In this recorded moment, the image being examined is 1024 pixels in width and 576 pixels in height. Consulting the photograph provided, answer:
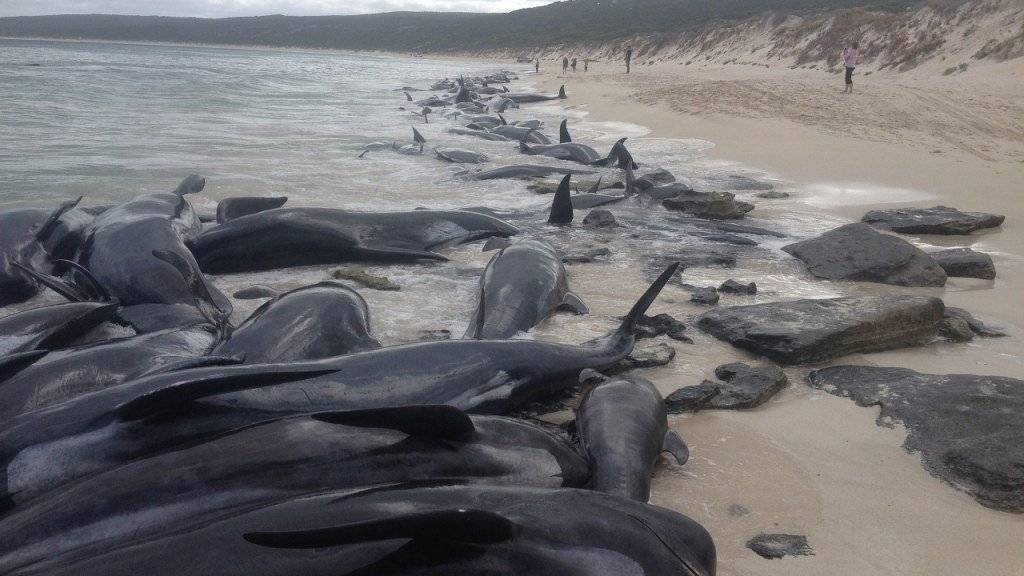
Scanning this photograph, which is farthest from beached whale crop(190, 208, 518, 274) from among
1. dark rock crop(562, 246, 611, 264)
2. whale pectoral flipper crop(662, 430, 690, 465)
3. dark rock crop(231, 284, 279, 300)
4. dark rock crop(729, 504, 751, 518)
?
dark rock crop(729, 504, 751, 518)

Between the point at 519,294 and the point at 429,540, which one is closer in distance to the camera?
the point at 429,540

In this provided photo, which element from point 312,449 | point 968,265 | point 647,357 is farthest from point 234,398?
point 968,265

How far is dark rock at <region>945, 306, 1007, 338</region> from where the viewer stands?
14.2ft

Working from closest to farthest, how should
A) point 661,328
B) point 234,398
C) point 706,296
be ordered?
point 234,398 < point 661,328 < point 706,296

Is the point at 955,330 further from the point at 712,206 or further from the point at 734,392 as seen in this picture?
the point at 712,206

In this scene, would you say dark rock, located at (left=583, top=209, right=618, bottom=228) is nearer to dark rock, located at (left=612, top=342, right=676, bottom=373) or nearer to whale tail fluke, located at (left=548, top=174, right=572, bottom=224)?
whale tail fluke, located at (left=548, top=174, right=572, bottom=224)

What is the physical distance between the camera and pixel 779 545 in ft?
8.01

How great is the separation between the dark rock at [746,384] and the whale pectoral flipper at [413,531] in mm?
1935

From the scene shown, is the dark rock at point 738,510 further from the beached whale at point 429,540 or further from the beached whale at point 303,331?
the beached whale at point 303,331

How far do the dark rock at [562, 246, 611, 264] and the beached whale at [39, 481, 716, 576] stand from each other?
392 centimetres

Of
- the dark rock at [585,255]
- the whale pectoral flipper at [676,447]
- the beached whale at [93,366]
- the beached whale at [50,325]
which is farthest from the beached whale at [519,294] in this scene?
the beached whale at [50,325]

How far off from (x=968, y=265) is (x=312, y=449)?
5.13 meters

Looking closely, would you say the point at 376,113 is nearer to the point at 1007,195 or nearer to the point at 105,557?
the point at 1007,195

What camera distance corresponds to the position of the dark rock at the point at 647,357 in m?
3.85
